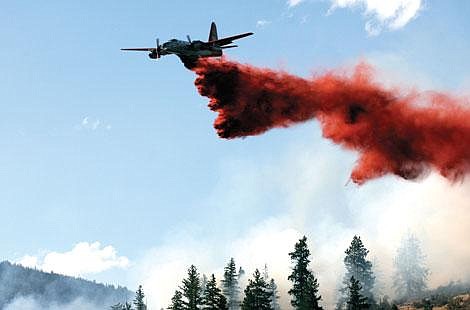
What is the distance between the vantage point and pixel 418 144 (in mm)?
70625

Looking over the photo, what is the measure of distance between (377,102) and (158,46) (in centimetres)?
2424

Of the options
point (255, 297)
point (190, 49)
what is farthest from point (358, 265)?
point (190, 49)

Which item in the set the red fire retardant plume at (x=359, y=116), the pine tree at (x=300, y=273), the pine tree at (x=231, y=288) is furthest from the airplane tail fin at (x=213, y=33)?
the pine tree at (x=231, y=288)

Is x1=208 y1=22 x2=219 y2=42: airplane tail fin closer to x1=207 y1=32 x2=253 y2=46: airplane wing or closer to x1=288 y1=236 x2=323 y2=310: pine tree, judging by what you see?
x1=207 y1=32 x2=253 y2=46: airplane wing

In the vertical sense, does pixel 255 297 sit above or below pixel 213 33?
below

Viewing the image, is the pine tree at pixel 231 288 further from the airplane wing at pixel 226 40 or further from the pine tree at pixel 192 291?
the airplane wing at pixel 226 40

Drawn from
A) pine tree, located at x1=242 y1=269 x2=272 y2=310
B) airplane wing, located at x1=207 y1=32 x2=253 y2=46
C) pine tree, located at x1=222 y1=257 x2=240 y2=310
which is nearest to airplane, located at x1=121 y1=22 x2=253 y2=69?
airplane wing, located at x1=207 y1=32 x2=253 y2=46

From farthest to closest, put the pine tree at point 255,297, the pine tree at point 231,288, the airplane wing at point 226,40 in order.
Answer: the pine tree at point 231,288, the pine tree at point 255,297, the airplane wing at point 226,40

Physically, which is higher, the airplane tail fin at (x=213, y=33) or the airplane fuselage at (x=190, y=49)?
the airplane tail fin at (x=213, y=33)

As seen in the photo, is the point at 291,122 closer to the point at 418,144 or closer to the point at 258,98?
the point at 258,98

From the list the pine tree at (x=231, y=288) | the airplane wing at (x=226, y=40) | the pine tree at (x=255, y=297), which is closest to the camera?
the airplane wing at (x=226, y=40)

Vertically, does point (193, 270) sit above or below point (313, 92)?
below

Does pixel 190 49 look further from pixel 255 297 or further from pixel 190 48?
pixel 255 297

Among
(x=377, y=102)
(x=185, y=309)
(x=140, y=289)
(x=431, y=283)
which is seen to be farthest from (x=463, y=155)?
(x=140, y=289)
